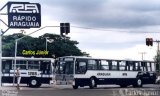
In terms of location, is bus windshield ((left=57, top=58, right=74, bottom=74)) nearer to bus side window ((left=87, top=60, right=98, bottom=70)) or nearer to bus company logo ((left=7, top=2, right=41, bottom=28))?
bus side window ((left=87, top=60, right=98, bottom=70))

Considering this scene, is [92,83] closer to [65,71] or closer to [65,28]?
[65,71]

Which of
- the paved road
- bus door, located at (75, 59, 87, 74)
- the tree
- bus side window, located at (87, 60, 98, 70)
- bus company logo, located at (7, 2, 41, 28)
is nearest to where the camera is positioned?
bus company logo, located at (7, 2, 41, 28)

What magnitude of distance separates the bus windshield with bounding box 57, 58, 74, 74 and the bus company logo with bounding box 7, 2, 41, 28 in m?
12.6

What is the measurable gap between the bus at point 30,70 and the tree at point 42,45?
37.4 meters

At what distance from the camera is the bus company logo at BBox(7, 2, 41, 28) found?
25.4 meters

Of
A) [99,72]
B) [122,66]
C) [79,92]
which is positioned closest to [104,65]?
[99,72]

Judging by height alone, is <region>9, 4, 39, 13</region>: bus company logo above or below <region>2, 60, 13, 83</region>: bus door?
above

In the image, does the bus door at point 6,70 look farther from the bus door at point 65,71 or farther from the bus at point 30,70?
the bus door at point 65,71

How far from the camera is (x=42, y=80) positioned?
41.4 meters

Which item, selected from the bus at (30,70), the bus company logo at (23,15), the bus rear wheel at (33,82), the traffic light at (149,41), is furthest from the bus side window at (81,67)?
the bus company logo at (23,15)

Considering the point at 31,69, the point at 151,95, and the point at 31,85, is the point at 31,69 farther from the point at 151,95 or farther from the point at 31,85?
the point at 151,95

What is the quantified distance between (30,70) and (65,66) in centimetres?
408

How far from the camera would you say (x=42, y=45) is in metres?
88.7

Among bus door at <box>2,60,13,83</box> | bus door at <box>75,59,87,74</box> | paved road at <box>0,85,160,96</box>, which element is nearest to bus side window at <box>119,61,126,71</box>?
bus door at <box>75,59,87,74</box>
